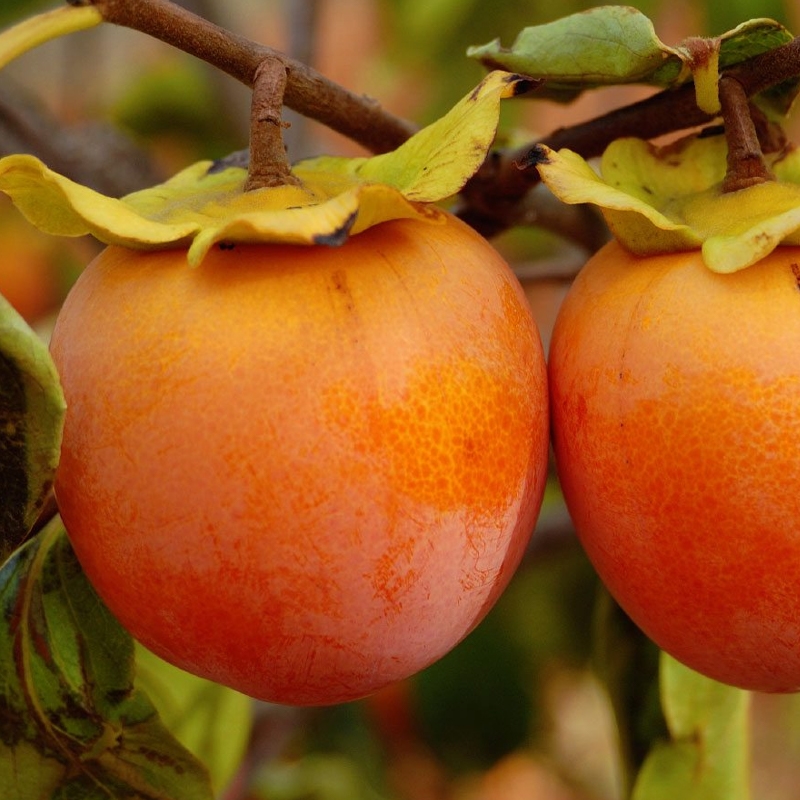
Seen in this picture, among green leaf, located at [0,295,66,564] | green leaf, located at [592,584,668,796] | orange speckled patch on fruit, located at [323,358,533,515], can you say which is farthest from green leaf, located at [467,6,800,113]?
green leaf, located at [592,584,668,796]

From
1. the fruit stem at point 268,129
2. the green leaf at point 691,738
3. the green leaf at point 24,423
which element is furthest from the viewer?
the green leaf at point 691,738

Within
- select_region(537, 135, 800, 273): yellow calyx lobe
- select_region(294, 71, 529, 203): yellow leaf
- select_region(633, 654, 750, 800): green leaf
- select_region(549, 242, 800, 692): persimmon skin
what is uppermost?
select_region(294, 71, 529, 203): yellow leaf

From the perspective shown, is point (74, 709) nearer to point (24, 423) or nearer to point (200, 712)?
point (24, 423)

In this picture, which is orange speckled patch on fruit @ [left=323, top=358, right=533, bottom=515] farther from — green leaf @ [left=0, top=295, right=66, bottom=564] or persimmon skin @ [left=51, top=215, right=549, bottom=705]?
green leaf @ [left=0, top=295, right=66, bottom=564]

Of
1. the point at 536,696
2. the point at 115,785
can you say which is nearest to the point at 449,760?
the point at 536,696

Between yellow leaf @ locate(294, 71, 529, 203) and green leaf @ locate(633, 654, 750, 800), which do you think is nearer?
yellow leaf @ locate(294, 71, 529, 203)

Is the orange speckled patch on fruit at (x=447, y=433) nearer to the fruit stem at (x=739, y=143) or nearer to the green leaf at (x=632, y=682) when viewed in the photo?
the fruit stem at (x=739, y=143)

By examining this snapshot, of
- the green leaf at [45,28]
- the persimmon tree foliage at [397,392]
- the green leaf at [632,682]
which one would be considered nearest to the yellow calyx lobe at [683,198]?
the persimmon tree foliage at [397,392]
